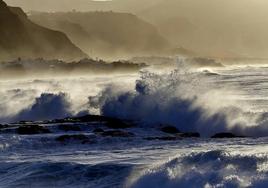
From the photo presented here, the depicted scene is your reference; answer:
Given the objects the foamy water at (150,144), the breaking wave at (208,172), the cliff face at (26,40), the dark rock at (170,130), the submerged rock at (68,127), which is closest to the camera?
the breaking wave at (208,172)

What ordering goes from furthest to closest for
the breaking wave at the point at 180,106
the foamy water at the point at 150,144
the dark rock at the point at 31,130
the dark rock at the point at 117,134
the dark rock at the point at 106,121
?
the dark rock at the point at 106,121 < the dark rock at the point at 31,130 < the breaking wave at the point at 180,106 < the dark rock at the point at 117,134 < the foamy water at the point at 150,144

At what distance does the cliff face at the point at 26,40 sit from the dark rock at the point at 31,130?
7351 centimetres

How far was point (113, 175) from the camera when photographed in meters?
16.4

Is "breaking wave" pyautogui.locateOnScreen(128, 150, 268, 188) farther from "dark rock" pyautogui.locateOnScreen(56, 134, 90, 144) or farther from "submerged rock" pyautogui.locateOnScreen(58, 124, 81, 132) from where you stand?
"submerged rock" pyautogui.locateOnScreen(58, 124, 81, 132)

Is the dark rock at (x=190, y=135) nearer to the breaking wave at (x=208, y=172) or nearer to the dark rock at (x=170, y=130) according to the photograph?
the dark rock at (x=170, y=130)

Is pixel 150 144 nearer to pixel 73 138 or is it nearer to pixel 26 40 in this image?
pixel 73 138

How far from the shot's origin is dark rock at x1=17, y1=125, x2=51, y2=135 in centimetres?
2586

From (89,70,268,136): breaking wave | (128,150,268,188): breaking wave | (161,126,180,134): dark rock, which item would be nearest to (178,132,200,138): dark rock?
(89,70,268,136): breaking wave

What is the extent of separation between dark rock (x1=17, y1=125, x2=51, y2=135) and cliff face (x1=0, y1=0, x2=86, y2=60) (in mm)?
73510

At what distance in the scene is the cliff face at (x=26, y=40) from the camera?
327ft

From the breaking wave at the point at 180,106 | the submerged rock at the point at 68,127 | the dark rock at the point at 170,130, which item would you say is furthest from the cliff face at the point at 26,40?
the dark rock at the point at 170,130

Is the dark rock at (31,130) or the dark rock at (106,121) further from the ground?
the dark rock at (106,121)

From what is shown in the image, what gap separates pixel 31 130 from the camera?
2609 centimetres

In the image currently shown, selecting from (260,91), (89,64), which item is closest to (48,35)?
(89,64)
